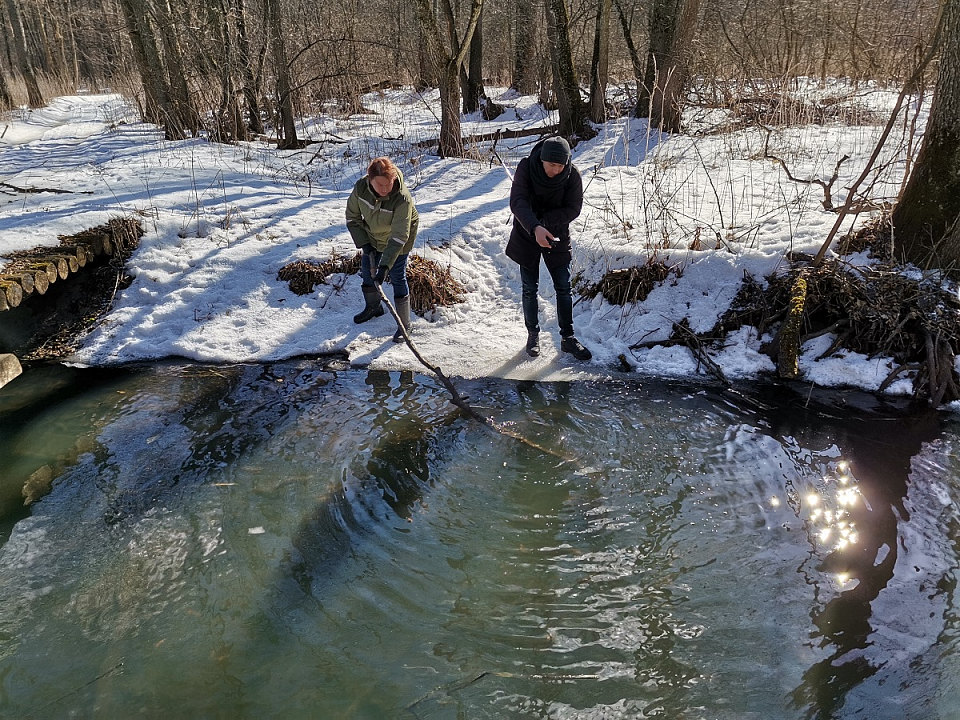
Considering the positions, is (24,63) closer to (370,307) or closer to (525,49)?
(525,49)

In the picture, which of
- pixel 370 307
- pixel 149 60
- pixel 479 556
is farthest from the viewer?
pixel 149 60

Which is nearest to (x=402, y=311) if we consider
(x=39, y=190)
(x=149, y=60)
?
(x=39, y=190)

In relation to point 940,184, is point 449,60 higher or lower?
higher

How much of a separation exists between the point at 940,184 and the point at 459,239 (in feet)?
15.2

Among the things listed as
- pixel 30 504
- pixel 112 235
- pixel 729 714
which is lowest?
pixel 729 714

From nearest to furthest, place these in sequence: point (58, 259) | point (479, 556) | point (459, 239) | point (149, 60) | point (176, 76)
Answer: point (479, 556), point (58, 259), point (459, 239), point (149, 60), point (176, 76)

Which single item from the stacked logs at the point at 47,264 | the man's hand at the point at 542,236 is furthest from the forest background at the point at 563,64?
the stacked logs at the point at 47,264

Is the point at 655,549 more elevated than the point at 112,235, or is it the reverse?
the point at 112,235

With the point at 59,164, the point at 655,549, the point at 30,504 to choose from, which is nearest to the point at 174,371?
A: the point at 30,504

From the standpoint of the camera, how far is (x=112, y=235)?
22.6 feet

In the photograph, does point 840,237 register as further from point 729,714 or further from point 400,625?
point 400,625

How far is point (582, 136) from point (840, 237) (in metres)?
5.50

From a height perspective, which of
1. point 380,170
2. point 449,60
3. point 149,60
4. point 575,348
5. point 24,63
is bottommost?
point 575,348

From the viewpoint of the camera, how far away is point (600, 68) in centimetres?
1086
